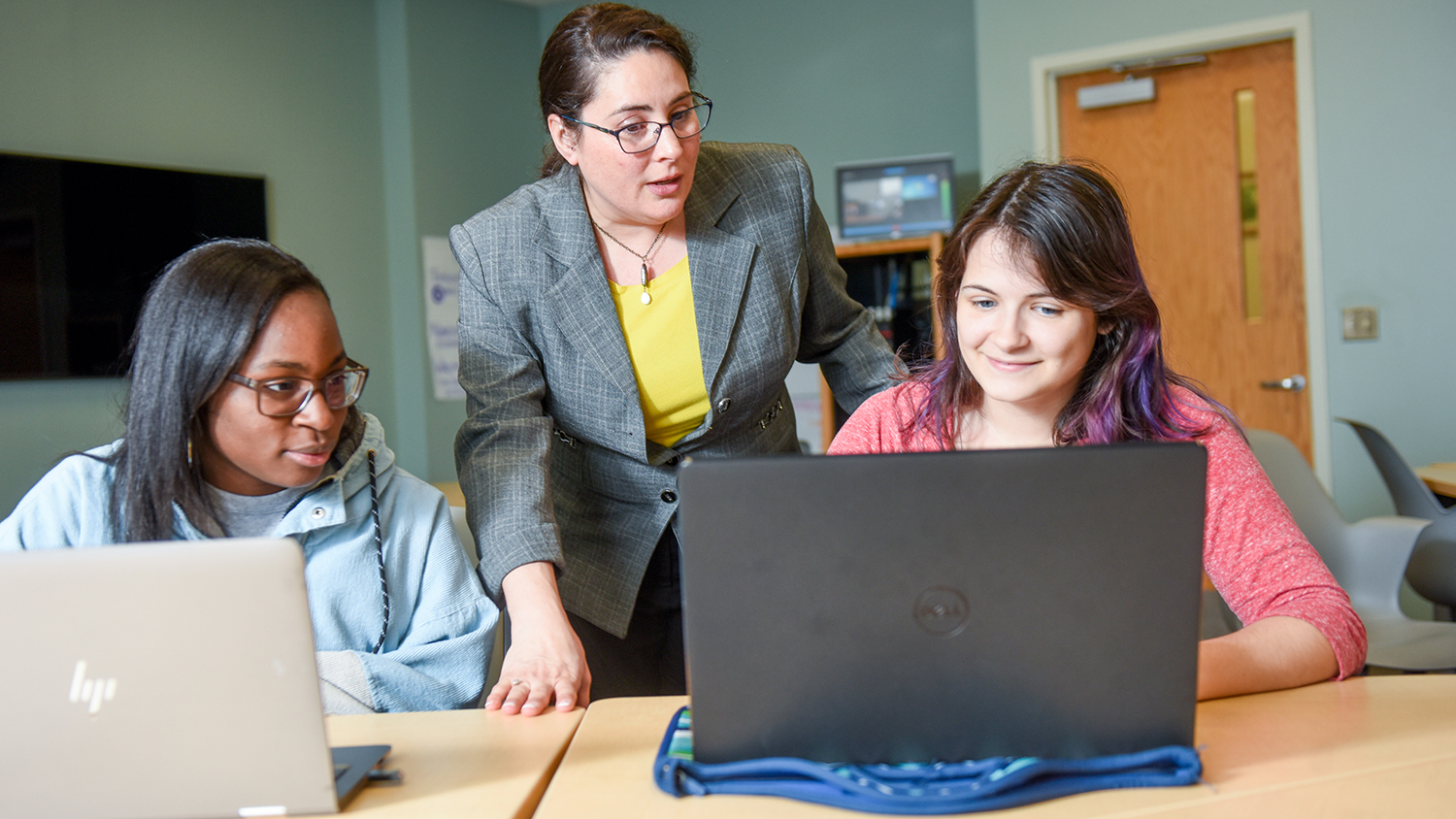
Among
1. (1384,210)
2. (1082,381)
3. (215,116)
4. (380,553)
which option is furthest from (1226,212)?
(215,116)

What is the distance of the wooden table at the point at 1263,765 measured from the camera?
0.76 meters

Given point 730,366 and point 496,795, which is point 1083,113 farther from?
point 496,795

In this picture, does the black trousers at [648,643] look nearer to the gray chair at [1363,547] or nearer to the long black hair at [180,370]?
the long black hair at [180,370]

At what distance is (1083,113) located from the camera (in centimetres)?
399

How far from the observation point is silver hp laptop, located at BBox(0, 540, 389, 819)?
0.72 metres

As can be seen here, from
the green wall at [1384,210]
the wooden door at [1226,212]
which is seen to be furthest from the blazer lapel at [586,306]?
the green wall at [1384,210]

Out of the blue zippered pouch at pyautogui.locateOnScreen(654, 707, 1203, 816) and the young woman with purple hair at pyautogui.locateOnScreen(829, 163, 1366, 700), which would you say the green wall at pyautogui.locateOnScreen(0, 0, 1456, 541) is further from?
the blue zippered pouch at pyautogui.locateOnScreen(654, 707, 1203, 816)

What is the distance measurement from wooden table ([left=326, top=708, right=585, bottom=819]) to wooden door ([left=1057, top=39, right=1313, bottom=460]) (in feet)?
10.7

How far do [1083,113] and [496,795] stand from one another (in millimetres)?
3787

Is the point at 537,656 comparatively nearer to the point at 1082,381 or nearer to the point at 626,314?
the point at 626,314

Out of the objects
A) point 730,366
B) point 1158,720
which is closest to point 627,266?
point 730,366

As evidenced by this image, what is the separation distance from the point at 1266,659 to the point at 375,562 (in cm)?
98

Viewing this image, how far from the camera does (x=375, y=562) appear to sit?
127 cm

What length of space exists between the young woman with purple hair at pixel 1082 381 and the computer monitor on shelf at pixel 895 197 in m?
2.79
